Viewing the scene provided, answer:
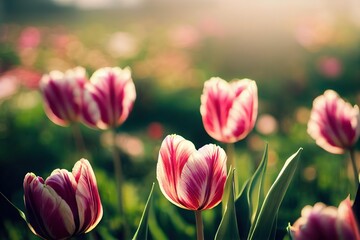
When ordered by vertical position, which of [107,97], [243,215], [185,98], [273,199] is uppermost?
[107,97]

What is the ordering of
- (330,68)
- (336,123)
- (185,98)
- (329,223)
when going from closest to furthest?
(329,223)
(336,123)
(330,68)
(185,98)

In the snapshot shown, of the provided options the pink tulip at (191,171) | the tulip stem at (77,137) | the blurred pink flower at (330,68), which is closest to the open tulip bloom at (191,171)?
the pink tulip at (191,171)

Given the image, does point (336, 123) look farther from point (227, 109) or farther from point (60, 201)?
point (60, 201)

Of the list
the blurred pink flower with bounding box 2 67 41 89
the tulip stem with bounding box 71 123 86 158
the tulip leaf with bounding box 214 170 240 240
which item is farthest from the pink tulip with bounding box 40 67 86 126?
the blurred pink flower with bounding box 2 67 41 89

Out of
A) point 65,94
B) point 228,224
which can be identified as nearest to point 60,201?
point 228,224

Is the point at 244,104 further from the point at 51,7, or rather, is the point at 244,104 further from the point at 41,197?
the point at 51,7

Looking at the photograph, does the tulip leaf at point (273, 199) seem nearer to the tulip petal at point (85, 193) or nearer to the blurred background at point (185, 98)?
the tulip petal at point (85, 193)
